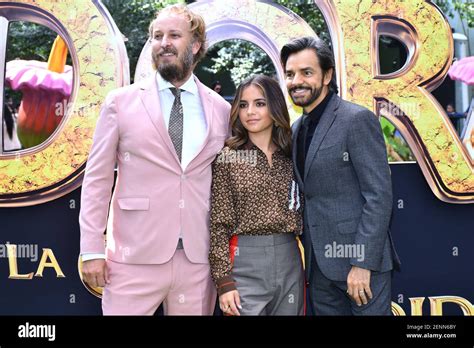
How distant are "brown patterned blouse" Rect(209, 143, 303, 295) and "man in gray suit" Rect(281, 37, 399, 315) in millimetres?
105

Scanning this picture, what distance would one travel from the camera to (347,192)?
2.79 metres

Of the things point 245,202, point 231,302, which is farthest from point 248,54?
point 231,302

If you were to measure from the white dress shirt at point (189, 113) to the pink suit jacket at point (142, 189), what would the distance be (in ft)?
0.19

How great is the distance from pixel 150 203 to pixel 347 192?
0.96 meters

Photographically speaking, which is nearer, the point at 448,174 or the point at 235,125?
the point at 235,125

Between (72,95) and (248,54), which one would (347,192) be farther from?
(72,95)

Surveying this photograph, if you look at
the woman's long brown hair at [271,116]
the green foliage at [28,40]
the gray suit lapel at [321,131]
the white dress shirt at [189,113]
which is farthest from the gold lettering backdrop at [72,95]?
the gray suit lapel at [321,131]

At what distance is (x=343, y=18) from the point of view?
11.9ft

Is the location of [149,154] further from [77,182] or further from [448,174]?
[448,174]

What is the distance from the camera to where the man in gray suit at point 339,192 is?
271 cm

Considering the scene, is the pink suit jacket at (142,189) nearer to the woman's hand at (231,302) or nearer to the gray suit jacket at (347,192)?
the woman's hand at (231,302)

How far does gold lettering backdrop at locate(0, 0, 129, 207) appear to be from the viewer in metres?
3.60

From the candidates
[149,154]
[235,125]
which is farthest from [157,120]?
[235,125]
